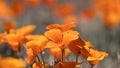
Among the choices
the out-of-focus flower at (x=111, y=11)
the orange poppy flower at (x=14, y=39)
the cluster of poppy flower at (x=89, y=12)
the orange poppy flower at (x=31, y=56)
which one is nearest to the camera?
the orange poppy flower at (x=31, y=56)

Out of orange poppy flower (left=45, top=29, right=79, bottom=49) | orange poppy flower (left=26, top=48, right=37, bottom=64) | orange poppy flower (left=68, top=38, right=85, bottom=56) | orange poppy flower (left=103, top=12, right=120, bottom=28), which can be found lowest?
orange poppy flower (left=103, top=12, right=120, bottom=28)

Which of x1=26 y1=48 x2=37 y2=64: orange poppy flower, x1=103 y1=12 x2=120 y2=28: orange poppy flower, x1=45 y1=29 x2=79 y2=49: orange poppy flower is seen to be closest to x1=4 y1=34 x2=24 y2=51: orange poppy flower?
x1=26 y1=48 x2=37 y2=64: orange poppy flower

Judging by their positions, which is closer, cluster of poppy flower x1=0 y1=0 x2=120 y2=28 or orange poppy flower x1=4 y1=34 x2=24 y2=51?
orange poppy flower x1=4 y1=34 x2=24 y2=51

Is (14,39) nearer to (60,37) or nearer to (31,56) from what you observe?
(31,56)

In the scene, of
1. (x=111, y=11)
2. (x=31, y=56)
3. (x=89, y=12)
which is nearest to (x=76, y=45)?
(x=31, y=56)

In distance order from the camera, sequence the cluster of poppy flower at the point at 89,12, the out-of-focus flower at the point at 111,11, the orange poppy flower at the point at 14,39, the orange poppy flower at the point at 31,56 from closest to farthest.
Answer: the orange poppy flower at the point at 31,56 → the orange poppy flower at the point at 14,39 → the out-of-focus flower at the point at 111,11 → the cluster of poppy flower at the point at 89,12

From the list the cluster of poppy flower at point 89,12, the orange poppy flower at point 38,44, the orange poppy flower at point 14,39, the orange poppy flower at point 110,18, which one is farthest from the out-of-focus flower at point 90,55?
the orange poppy flower at point 110,18

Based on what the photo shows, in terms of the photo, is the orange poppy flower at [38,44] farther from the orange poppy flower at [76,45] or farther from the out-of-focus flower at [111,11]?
the out-of-focus flower at [111,11]

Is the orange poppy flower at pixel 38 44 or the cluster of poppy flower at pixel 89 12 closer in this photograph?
the orange poppy flower at pixel 38 44

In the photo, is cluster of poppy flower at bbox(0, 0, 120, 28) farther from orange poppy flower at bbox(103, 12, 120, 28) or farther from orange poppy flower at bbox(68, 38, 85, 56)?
orange poppy flower at bbox(68, 38, 85, 56)

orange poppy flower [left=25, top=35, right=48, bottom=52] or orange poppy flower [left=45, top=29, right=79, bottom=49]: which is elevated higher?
orange poppy flower [left=45, top=29, right=79, bottom=49]
